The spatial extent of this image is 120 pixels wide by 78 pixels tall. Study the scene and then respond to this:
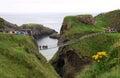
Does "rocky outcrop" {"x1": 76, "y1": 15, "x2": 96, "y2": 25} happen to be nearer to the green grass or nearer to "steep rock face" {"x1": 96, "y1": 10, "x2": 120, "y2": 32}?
the green grass

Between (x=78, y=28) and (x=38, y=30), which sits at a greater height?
(x=78, y=28)

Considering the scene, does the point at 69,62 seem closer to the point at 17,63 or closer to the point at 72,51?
the point at 72,51

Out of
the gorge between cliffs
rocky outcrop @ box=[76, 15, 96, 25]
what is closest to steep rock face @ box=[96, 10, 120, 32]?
the gorge between cliffs

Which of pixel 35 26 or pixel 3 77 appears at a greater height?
pixel 3 77

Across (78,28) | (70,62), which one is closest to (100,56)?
(70,62)

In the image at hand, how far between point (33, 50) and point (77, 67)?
1236 centimetres

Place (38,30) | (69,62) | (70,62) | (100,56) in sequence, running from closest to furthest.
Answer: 1. (100,56)
2. (70,62)
3. (69,62)
4. (38,30)

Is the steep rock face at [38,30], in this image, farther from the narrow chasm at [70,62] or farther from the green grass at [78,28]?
the narrow chasm at [70,62]

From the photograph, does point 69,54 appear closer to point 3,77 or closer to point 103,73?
point 3,77

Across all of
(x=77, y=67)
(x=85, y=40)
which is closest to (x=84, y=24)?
(x=85, y=40)

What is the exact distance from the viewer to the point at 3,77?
3725cm

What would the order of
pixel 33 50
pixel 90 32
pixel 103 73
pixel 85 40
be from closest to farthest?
pixel 103 73
pixel 33 50
pixel 85 40
pixel 90 32

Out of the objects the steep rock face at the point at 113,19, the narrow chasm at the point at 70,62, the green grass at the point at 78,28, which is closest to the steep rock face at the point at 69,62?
the narrow chasm at the point at 70,62

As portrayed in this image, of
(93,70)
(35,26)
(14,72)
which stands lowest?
(35,26)
